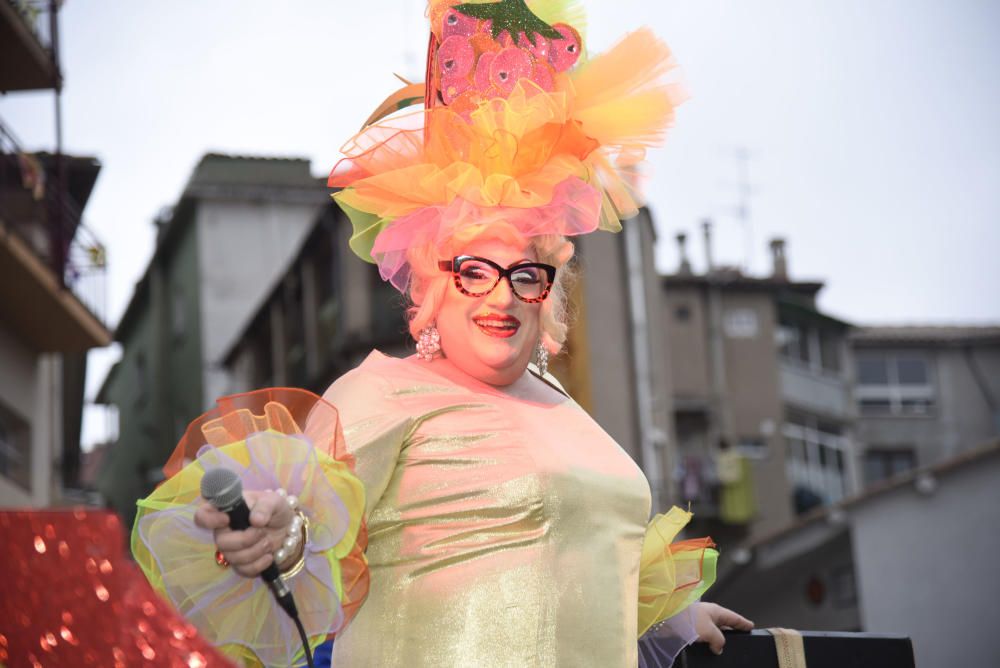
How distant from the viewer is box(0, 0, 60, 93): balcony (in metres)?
12.3

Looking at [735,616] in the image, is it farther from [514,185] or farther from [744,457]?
[744,457]

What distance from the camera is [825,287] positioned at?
31984mm

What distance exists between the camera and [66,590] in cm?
160

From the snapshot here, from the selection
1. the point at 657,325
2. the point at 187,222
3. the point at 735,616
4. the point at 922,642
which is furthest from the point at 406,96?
the point at 187,222

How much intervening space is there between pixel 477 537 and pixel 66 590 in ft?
4.38

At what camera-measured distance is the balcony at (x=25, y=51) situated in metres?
12.3

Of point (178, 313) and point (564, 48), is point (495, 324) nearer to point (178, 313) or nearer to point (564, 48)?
point (564, 48)

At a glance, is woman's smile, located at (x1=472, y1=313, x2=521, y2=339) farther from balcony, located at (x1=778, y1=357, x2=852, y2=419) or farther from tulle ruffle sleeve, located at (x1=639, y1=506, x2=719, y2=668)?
balcony, located at (x1=778, y1=357, x2=852, y2=419)

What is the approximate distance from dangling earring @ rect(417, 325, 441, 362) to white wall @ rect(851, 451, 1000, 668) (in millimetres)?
14424

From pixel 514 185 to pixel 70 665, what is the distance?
5.23 ft

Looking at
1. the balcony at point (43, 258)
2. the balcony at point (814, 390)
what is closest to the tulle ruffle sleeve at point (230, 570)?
the balcony at point (43, 258)

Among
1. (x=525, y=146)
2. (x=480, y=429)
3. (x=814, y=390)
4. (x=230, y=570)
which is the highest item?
(x=525, y=146)

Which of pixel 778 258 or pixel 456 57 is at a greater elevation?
pixel 778 258

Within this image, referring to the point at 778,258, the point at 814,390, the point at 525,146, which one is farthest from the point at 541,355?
the point at 778,258
